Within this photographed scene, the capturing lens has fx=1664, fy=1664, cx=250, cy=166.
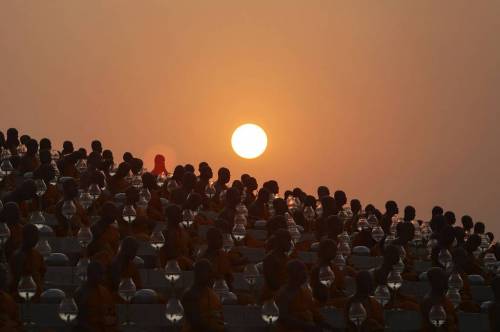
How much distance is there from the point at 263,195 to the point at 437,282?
767 centimetres

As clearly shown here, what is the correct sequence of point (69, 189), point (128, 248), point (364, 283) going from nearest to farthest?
point (128, 248), point (364, 283), point (69, 189)

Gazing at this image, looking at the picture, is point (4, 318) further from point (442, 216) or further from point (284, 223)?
point (442, 216)

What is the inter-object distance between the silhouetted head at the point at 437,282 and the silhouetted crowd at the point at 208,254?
0.05 ft

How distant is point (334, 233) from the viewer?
91.4ft

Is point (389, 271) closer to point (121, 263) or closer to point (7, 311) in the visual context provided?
point (121, 263)

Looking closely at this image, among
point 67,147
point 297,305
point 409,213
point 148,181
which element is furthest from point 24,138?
point 297,305

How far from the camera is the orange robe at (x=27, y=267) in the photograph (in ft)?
74.6

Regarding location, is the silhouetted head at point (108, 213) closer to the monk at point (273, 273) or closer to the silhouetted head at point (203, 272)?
the monk at point (273, 273)

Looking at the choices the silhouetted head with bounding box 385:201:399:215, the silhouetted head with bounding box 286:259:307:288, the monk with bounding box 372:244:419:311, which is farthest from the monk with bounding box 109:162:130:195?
the silhouetted head with bounding box 286:259:307:288

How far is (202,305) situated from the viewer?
2241 cm

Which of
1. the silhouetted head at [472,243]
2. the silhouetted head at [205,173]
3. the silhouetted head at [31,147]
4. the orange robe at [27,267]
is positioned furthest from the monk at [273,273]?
the silhouetted head at [31,147]

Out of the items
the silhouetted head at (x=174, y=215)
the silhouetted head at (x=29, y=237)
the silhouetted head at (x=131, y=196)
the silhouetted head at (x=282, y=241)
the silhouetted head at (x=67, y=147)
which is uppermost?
the silhouetted head at (x=67, y=147)

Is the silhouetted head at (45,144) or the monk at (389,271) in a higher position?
the silhouetted head at (45,144)

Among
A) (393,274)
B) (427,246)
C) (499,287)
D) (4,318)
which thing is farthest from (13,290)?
(427,246)
